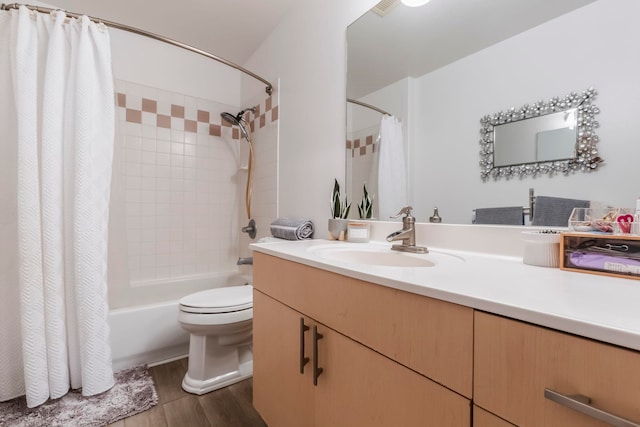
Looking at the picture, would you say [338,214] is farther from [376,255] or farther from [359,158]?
[376,255]

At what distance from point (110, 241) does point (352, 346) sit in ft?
4.66

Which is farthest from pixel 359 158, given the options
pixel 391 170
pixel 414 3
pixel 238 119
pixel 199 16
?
pixel 199 16

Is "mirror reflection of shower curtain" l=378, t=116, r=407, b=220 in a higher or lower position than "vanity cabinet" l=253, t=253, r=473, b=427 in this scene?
higher

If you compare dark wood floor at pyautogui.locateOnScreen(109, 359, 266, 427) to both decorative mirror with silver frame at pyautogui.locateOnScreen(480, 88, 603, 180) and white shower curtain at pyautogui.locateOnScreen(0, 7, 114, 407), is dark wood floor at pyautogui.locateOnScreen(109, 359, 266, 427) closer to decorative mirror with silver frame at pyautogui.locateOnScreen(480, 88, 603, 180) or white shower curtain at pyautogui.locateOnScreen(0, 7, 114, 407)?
white shower curtain at pyautogui.locateOnScreen(0, 7, 114, 407)

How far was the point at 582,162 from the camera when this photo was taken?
71 cm

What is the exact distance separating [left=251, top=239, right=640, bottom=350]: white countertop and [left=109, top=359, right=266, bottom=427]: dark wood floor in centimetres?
93

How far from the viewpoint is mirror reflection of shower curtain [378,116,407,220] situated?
1.15m

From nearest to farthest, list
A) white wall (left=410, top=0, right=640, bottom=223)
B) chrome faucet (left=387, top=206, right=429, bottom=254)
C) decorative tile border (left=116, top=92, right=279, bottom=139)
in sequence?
white wall (left=410, top=0, right=640, bottom=223) → chrome faucet (left=387, top=206, right=429, bottom=254) → decorative tile border (left=116, top=92, right=279, bottom=139)

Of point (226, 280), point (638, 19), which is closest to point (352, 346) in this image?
point (638, 19)

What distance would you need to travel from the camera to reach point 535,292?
44 cm

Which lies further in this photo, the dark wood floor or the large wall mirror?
the dark wood floor

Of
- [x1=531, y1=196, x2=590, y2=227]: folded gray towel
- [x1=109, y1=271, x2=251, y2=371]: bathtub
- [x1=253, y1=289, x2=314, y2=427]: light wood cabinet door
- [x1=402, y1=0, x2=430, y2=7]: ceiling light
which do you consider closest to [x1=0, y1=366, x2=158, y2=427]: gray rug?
[x1=109, y1=271, x2=251, y2=371]: bathtub

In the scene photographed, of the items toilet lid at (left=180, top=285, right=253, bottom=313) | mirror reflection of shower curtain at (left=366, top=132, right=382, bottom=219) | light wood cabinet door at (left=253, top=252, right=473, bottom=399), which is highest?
mirror reflection of shower curtain at (left=366, top=132, right=382, bottom=219)

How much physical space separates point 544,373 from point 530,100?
77cm
